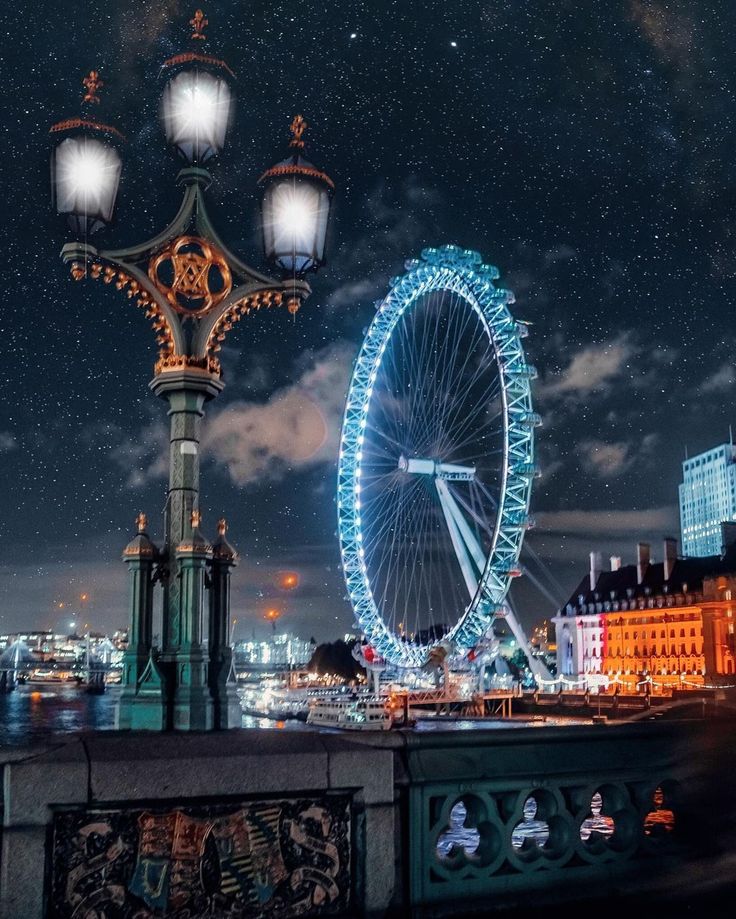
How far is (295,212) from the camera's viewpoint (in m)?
13.5

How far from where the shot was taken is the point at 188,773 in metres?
5.58

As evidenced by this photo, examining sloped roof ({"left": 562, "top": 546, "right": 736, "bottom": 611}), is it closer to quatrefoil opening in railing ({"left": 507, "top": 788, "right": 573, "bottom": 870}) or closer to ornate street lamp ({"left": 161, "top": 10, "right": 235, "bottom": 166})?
ornate street lamp ({"left": 161, "top": 10, "right": 235, "bottom": 166})

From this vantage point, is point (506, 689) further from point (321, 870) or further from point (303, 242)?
point (321, 870)

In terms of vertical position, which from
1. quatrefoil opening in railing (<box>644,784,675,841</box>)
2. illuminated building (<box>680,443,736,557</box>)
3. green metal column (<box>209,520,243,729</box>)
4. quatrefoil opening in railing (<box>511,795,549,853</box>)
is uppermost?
illuminated building (<box>680,443,736,557</box>)

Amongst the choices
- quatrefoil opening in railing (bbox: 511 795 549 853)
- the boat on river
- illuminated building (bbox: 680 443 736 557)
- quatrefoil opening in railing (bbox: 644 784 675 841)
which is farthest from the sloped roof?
quatrefoil opening in railing (bbox: 644 784 675 841)

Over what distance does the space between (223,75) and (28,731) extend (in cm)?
5211

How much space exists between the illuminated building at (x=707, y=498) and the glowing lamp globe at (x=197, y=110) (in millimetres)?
172923

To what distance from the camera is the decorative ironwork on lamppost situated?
12906 millimetres

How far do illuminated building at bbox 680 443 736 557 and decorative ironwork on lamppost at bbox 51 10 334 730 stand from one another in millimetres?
172708

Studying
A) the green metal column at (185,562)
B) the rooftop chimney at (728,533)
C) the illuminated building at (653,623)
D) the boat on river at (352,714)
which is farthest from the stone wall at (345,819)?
the rooftop chimney at (728,533)

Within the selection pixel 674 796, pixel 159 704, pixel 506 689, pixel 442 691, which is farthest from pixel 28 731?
pixel 674 796

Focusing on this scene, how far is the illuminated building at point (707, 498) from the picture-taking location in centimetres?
18075

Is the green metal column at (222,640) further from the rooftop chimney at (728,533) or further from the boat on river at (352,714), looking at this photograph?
the rooftop chimney at (728,533)

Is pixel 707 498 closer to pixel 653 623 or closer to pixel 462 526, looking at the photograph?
pixel 653 623
